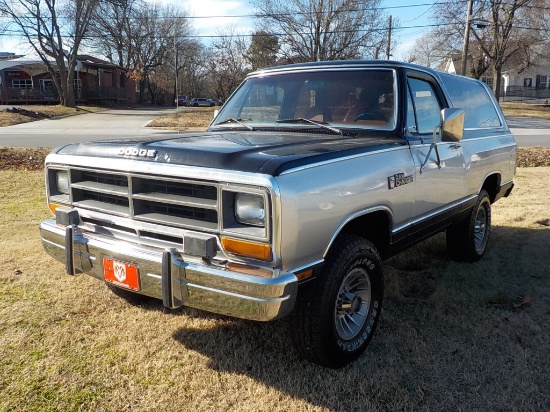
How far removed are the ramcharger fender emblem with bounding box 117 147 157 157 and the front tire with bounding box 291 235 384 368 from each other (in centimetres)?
116

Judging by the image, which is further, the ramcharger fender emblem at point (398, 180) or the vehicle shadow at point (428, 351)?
the ramcharger fender emblem at point (398, 180)

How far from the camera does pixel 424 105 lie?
395cm

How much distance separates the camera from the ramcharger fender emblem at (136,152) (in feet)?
9.11

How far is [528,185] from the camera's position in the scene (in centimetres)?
877

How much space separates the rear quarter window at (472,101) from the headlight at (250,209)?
110 inches

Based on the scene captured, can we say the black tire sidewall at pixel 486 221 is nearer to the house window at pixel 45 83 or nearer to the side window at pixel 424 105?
the side window at pixel 424 105

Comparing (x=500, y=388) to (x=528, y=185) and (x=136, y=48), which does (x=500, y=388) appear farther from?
(x=136, y=48)

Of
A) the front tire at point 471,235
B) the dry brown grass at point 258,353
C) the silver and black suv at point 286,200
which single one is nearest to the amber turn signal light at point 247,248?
the silver and black suv at point 286,200

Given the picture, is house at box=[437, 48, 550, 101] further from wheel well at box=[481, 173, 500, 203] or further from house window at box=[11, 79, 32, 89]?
A: wheel well at box=[481, 173, 500, 203]

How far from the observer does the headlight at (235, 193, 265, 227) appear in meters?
2.43

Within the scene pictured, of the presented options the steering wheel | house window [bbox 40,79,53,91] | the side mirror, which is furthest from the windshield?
house window [bbox 40,79,53,91]

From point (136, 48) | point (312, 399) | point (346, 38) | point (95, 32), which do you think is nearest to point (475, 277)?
point (312, 399)

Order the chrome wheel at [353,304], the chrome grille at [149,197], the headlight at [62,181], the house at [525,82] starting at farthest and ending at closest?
the house at [525,82] < the headlight at [62,181] < the chrome wheel at [353,304] < the chrome grille at [149,197]

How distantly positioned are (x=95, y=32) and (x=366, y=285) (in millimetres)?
50176
